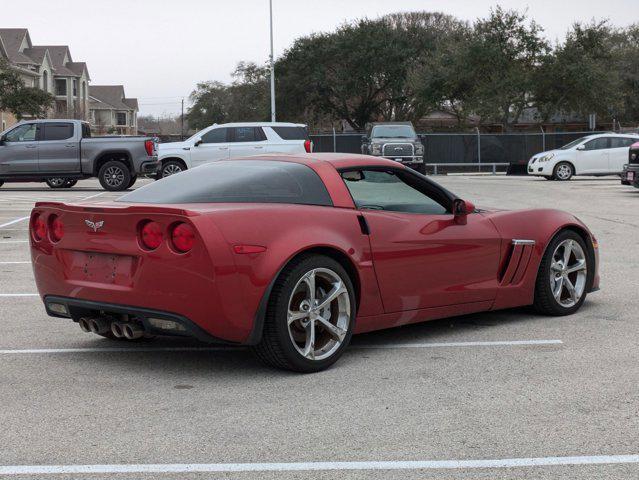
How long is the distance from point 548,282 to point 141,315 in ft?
11.0

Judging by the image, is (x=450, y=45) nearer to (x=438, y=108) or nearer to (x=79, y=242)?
(x=438, y=108)

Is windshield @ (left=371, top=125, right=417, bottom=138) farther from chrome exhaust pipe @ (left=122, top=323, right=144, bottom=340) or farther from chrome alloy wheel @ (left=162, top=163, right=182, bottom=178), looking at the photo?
chrome exhaust pipe @ (left=122, top=323, right=144, bottom=340)

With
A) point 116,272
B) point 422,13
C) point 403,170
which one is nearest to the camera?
point 116,272

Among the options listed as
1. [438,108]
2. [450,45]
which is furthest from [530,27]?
[438,108]

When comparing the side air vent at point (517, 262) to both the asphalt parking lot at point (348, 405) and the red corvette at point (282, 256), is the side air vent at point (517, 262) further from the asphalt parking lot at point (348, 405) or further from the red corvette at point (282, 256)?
the asphalt parking lot at point (348, 405)

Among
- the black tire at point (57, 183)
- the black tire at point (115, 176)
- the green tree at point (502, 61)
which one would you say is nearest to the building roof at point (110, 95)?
the green tree at point (502, 61)

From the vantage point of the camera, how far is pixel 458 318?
25.3 feet

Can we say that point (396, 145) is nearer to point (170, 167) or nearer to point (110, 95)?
point (170, 167)

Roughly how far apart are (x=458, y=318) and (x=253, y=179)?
2.37 metres

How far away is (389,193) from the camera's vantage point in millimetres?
6781

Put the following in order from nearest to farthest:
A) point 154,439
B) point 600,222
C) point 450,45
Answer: point 154,439 → point 600,222 → point 450,45

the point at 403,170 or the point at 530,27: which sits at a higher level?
the point at 530,27

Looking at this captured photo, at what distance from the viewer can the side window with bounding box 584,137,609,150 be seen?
31.8m

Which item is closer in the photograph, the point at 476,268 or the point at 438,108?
the point at 476,268
